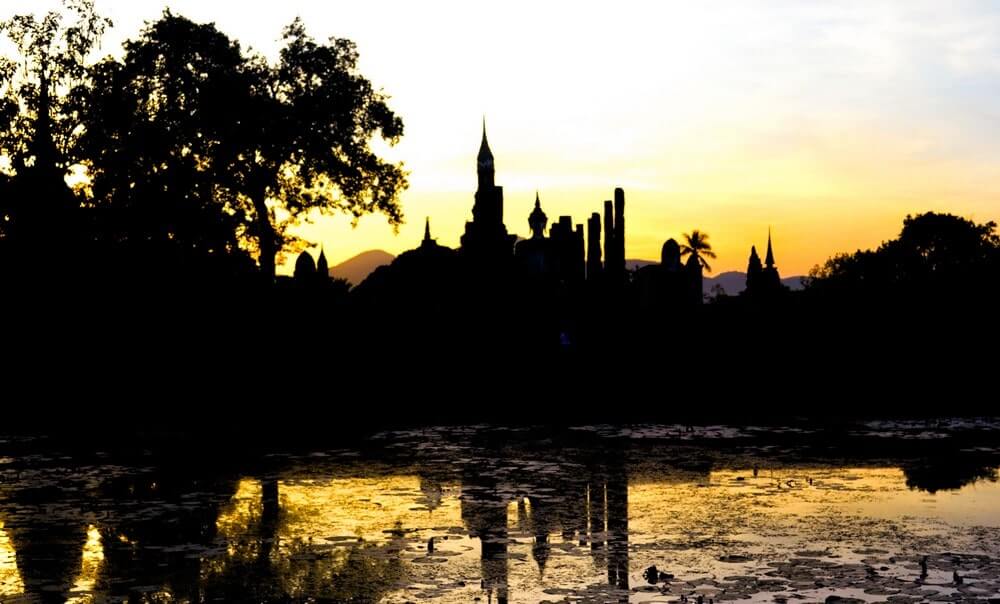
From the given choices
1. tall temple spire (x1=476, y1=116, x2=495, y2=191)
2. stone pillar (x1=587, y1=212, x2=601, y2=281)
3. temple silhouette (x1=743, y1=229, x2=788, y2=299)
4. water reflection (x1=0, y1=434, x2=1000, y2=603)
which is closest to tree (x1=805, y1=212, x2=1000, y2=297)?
temple silhouette (x1=743, y1=229, x2=788, y2=299)

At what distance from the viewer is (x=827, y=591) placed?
1268 cm

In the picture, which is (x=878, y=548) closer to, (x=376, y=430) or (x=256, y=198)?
(x=376, y=430)

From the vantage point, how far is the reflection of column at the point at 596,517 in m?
15.3

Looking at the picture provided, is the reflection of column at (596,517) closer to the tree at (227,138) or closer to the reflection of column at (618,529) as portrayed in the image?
the reflection of column at (618,529)

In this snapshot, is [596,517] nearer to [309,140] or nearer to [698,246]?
[309,140]

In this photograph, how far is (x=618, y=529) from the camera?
1688 centimetres

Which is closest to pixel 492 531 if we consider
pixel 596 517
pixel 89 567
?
pixel 596 517

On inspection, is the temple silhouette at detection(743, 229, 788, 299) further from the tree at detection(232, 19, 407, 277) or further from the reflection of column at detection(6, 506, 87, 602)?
the reflection of column at detection(6, 506, 87, 602)

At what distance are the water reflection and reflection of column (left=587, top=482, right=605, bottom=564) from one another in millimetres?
45

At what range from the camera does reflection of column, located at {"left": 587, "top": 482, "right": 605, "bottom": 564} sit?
50.1 feet

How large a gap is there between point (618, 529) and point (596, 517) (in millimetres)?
1068

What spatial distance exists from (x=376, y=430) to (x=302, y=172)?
26.5 m

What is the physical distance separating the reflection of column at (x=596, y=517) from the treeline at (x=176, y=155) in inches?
1157

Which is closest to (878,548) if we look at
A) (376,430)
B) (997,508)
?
(997,508)
